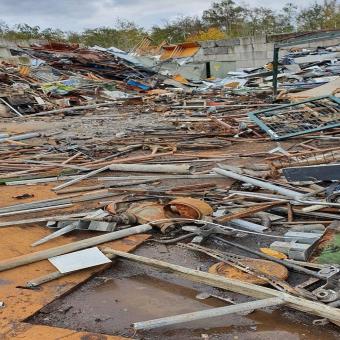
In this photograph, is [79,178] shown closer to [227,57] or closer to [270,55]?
[270,55]

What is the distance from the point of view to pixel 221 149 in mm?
7949

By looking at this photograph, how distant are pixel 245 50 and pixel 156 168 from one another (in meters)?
20.7

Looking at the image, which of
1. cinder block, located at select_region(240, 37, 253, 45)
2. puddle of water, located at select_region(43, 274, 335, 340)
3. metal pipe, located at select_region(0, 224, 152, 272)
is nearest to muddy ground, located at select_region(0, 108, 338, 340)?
puddle of water, located at select_region(43, 274, 335, 340)

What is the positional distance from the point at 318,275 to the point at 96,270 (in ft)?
5.45

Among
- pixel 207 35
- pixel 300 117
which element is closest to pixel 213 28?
pixel 207 35

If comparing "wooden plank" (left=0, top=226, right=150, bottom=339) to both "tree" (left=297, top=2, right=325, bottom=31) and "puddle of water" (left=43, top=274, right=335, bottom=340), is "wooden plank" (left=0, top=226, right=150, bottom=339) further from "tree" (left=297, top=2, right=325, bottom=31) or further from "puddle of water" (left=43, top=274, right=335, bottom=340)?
"tree" (left=297, top=2, right=325, bottom=31)

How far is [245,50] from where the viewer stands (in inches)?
981

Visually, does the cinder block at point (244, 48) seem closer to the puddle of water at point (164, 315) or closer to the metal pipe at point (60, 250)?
the metal pipe at point (60, 250)

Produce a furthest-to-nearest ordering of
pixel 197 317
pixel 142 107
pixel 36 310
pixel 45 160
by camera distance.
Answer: pixel 142 107 → pixel 45 160 → pixel 36 310 → pixel 197 317

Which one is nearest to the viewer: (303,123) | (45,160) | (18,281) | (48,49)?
(18,281)

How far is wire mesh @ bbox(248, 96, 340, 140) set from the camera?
27.3ft

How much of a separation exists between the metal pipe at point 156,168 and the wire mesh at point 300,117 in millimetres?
2787

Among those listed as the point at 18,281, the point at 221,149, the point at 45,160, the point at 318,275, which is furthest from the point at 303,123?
the point at 18,281

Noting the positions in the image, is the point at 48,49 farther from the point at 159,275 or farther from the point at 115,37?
the point at 159,275
